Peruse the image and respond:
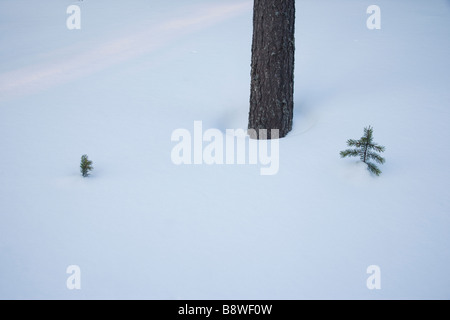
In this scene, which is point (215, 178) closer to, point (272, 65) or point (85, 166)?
point (85, 166)

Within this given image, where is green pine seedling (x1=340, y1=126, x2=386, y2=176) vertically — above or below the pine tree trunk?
below

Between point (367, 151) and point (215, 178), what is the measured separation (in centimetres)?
166

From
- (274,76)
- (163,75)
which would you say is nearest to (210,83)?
(163,75)

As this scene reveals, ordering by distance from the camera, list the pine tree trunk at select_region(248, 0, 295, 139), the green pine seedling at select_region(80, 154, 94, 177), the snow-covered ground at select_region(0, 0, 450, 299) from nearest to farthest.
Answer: the snow-covered ground at select_region(0, 0, 450, 299) → the green pine seedling at select_region(80, 154, 94, 177) → the pine tree trunk at select_region(248, 0, 295, 139)

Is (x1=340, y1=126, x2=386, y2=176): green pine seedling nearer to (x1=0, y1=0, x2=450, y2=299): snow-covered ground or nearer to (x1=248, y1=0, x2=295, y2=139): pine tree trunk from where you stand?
(x1=0, y1=0, x2=450, y2=299): snow-covered ground

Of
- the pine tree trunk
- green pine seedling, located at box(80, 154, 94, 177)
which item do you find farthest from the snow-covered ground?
the pine tree trunk

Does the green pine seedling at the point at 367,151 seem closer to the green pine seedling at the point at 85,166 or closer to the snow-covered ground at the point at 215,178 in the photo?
the snow-covered ground at the point at 215,178

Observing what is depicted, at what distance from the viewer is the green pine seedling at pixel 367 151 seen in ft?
12.5

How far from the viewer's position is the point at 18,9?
32.5 ft

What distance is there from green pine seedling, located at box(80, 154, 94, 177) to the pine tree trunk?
219 centimetres

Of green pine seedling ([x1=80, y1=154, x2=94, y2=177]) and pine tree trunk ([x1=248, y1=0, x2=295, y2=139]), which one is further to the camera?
pine tree trunk ([x1=248, y1=0, x2=295, y2=139])

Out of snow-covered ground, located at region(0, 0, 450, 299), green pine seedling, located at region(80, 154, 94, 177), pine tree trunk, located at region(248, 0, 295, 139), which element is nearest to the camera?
snow-covered ground, located at region(0, 0, 450, 299)

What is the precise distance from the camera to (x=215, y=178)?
405 centimetres

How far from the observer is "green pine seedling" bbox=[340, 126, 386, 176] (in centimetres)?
380
